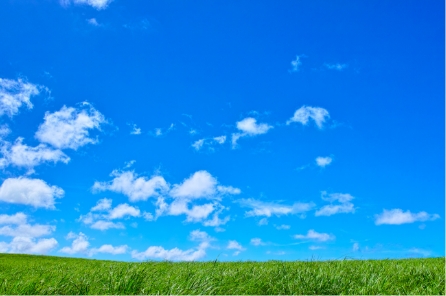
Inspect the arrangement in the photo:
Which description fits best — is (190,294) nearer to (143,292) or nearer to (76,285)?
(143,292)

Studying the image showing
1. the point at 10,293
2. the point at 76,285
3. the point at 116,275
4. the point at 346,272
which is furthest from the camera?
the point at 346,272

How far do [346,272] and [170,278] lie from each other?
15.2ft

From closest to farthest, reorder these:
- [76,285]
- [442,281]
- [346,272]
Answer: [76,285], [442,281], [346,272]

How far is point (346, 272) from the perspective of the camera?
1016 cm

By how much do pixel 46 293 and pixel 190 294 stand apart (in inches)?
109

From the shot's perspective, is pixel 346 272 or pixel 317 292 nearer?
pixel 317 292

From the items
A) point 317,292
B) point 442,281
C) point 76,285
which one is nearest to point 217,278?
point 317,292

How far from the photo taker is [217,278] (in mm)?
8727

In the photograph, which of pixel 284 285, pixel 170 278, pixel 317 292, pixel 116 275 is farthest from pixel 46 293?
pixel 317 292

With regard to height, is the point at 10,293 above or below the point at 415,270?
below

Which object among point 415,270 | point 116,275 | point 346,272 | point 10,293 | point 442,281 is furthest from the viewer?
point 415,270

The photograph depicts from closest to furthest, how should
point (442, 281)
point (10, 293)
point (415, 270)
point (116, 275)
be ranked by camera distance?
point (10, 293), point (116, 275), point (442, 281), point (415, 270)

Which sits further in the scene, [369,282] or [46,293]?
[369,282]

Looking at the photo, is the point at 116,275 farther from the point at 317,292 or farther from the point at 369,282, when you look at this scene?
the point at 369,282
